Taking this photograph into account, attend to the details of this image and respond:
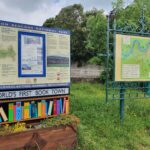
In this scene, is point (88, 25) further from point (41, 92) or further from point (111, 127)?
point (41, 92)

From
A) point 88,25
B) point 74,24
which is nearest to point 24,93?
point 88,25

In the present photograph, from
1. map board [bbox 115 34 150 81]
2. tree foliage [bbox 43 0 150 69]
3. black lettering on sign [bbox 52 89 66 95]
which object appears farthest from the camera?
tree foliage [bbox 43 0 150 69]

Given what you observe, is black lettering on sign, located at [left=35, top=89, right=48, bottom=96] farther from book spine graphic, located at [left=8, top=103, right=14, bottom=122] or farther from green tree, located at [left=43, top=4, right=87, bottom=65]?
green tree, located at [left=43, top=4, right=87, bottom=65]

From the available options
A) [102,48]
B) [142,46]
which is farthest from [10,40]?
[102,48]

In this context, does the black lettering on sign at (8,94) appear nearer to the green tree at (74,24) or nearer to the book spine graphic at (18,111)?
the book spine graphic at (18,111)

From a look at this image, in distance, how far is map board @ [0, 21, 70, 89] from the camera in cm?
401

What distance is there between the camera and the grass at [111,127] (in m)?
4.71

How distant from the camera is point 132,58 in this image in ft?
19.2

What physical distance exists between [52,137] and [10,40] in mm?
1527

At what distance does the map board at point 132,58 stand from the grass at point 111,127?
0.88 metres

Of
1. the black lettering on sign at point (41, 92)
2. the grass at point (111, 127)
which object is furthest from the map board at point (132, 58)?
the black lettering on sign at point (41, 92)

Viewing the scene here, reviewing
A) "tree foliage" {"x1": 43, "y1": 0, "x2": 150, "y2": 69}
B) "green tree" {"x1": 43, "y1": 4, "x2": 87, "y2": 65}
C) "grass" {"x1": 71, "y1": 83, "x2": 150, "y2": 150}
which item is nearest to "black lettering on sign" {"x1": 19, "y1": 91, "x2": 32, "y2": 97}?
"grass" {"x1": 71, "y1": 83, "x2": 150, "y2": 150}

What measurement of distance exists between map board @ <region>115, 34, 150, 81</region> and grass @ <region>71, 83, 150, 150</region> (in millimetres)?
883

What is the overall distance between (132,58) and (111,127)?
4.98 feet
